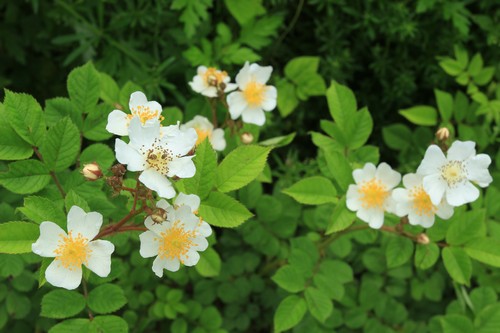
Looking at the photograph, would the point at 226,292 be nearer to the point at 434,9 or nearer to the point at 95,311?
the point at 95,311

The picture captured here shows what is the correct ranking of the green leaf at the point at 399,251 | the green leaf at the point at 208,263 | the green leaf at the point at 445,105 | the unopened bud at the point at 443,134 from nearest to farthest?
the unopened bud at the point at 443,134 < the green leaf at the point at 399,251 < the green leaf at the point at 208,263 < the green leaf at the point at 445,105

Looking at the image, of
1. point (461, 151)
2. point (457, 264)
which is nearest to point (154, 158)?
point (461, 151)

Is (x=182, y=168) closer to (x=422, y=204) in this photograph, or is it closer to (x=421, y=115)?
(x=422, y=204)

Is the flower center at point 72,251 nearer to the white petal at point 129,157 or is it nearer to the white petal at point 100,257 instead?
the white petal at point 100,257

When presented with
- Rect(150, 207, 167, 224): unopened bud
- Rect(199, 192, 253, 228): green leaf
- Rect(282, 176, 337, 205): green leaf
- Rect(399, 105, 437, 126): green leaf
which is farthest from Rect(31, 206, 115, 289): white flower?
Rect(399, 105, 437, 126): green leaf

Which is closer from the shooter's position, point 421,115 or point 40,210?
point 40,210

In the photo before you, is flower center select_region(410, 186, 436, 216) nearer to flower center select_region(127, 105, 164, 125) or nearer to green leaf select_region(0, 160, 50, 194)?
flower center select_region(127, 105, 164, 125)

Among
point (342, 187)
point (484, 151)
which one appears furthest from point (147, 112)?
point (484, 151)

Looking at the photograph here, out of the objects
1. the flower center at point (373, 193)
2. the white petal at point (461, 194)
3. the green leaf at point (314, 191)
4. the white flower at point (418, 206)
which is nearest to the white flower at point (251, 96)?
the green leaf at point (314, 191)
